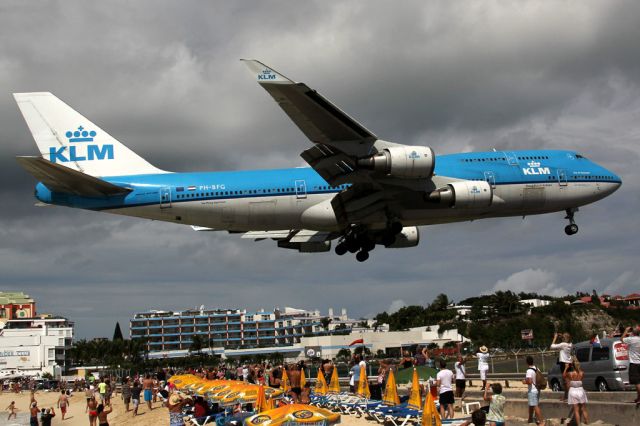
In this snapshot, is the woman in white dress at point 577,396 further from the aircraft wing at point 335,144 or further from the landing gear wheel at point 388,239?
the landing gear wheel at point 388,239

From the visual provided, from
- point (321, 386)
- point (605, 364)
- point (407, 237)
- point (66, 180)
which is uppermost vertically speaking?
point (66, 180)

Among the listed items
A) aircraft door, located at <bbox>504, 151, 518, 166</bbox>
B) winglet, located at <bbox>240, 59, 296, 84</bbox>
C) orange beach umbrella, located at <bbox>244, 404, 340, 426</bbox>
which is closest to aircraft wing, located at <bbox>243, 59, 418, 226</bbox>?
A: winglet, located at <bbox>240, 59, 296, 84</bbox>

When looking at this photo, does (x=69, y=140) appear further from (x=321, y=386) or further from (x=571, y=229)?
(x=571, y=229)

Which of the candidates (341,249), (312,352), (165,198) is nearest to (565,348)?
(341,249)

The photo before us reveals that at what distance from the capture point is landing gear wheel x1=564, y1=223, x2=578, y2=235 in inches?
1483

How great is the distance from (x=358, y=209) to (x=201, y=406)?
481 inches

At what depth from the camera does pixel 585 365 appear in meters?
22.6

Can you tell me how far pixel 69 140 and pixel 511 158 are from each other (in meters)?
22.8

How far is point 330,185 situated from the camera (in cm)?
3219

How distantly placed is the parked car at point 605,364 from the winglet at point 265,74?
1362 centimetres

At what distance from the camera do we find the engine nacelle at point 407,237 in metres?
38.6

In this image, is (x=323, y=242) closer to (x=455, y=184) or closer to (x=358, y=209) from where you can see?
(x=358, y=209)

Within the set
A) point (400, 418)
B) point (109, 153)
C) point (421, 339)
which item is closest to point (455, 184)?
point (400, 418)

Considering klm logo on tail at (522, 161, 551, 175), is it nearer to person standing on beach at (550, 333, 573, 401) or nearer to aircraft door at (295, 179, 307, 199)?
aircraft door at (295, 179, 307, 199)
